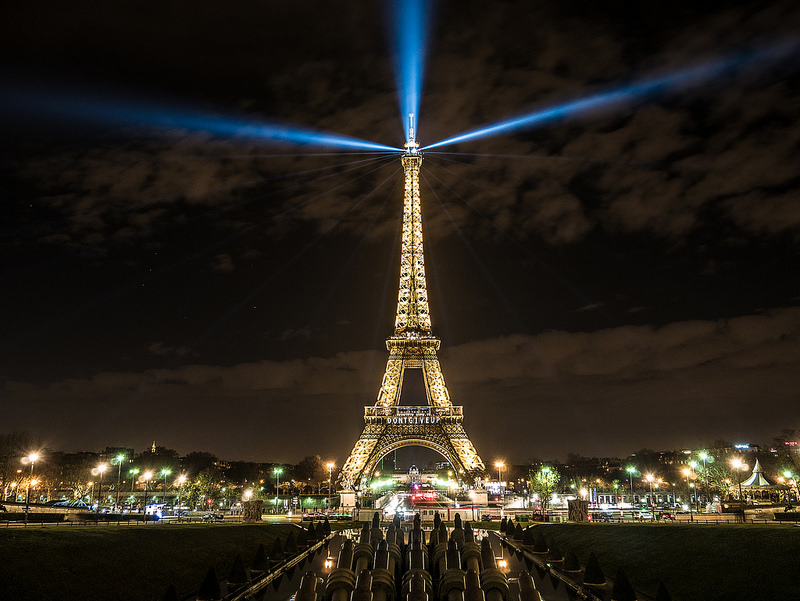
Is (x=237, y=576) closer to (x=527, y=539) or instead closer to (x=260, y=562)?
(x=260, y=562)

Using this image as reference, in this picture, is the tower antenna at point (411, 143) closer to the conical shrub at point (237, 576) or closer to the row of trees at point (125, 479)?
the row of trees at point (125, 479)

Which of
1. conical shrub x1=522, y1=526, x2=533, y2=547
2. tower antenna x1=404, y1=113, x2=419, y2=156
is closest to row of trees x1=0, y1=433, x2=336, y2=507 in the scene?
conical shrub x1=522, y1=526, x2=533, y2=547

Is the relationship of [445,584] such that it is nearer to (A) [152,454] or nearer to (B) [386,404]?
(B) [386,404]

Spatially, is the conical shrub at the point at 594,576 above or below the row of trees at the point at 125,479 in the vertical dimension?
below

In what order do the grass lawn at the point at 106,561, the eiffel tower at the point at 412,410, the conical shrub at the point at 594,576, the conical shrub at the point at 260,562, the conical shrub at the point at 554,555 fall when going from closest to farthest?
the grass lawn at the point at 106,561
the conical shrub at the point at 594,576
the conical shrub at the point at 260,562
the conical shrub at the point at 554,555
the eiffel tower at the point at 412,410

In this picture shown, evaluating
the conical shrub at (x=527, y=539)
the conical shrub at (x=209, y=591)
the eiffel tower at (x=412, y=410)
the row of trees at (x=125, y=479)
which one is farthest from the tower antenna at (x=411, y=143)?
the conical shrub at (x=209, y=591)

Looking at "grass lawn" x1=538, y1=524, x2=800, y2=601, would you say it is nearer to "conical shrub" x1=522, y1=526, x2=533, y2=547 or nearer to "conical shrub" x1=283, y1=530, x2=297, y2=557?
"conical shrub" x1=522, y1=526, x2=533, y2=547
